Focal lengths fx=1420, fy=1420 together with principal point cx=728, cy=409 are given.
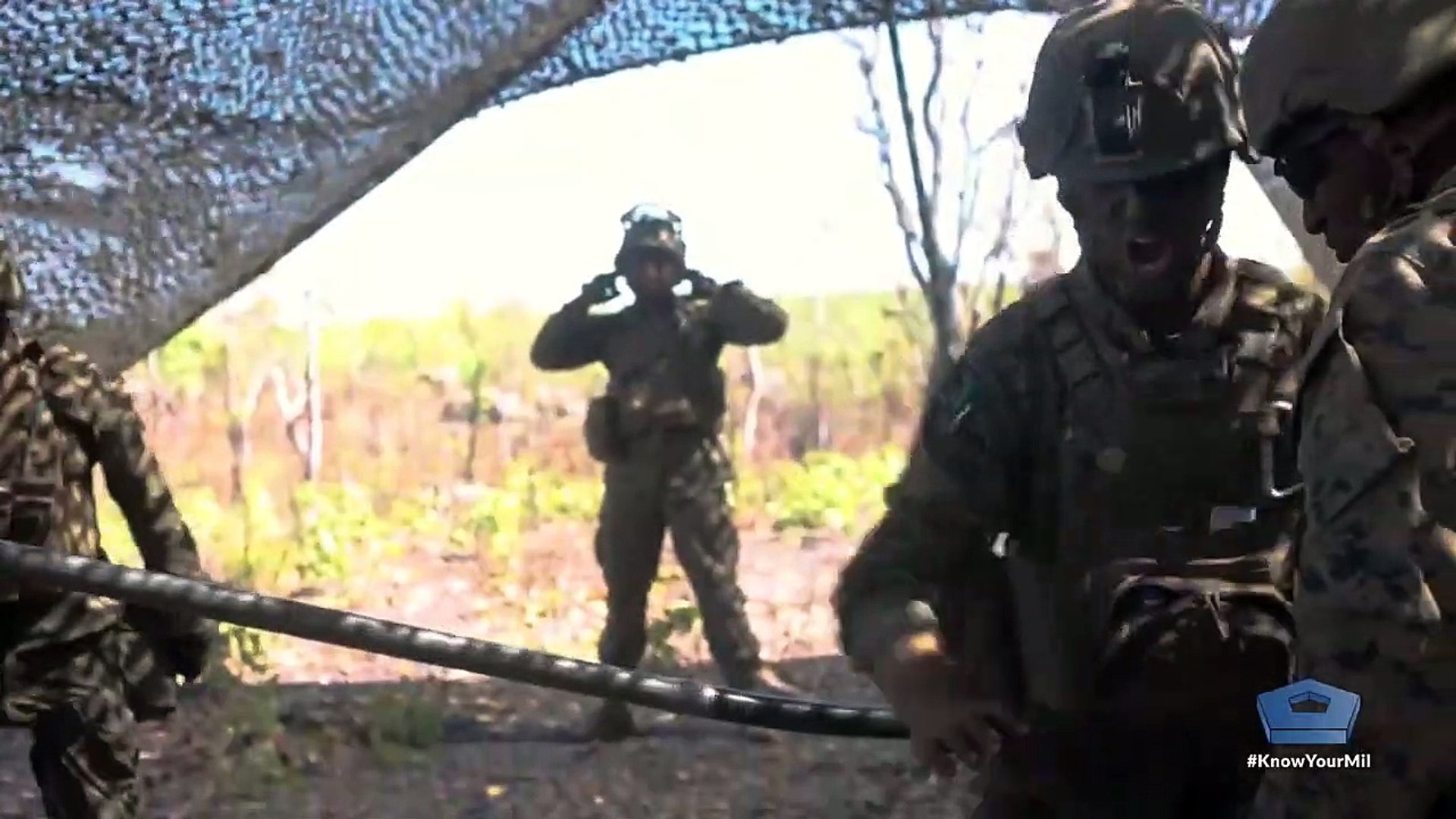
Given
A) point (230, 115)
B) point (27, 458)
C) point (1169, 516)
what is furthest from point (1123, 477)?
point (230, 115)

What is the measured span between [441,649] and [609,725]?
1.98 meters

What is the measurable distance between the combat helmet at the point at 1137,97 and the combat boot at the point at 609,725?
2.29 meters

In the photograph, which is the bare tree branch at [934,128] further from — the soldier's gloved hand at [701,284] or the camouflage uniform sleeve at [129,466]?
the camouflage uniform sleeve at [129,466]

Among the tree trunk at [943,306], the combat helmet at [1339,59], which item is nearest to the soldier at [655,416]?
the tree trunk at [943,306]

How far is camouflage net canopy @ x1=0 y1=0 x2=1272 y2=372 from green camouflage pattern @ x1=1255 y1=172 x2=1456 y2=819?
1.81m

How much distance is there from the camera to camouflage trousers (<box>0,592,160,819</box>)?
175cm

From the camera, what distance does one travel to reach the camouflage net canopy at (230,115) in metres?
2.32

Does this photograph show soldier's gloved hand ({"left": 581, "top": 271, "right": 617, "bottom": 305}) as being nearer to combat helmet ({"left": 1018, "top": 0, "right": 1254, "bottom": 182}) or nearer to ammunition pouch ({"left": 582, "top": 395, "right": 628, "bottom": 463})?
ammunition pouch ({"left": 582, "top": 395, "right": 628, "bottom": 463})

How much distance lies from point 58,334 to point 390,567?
184 centimetres

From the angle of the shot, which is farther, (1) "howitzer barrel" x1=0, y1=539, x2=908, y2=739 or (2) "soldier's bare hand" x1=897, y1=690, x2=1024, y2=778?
(1) "howitzer barrel" x1=0, y1=539, x2=908, y2=739

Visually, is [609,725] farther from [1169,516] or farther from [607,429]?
[1169,516]

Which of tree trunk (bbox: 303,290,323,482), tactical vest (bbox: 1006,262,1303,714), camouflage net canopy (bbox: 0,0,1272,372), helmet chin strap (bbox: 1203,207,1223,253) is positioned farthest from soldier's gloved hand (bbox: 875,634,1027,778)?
tree trunk (bbox: 303,290,323,482)

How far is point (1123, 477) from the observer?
0.89 metres

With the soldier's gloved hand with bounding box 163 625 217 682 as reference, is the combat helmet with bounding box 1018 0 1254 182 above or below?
above
